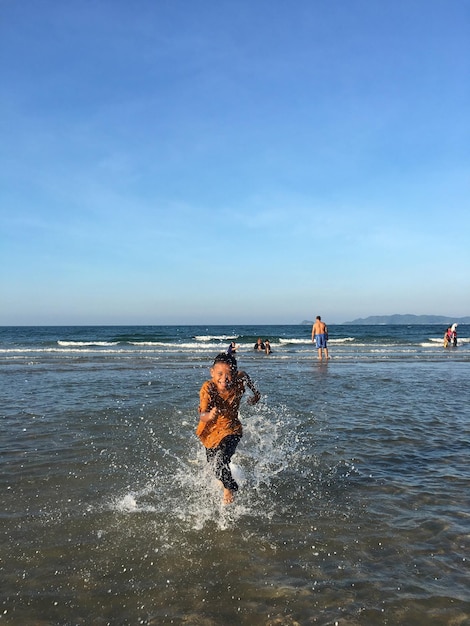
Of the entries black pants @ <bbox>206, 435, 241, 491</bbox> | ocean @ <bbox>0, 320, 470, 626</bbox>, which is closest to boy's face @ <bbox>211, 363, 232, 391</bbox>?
black pants @ <bbox>206, 435, 241, 491</bbox>

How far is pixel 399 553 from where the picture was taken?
4.08 meters

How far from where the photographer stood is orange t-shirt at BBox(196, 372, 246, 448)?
17.6 feet

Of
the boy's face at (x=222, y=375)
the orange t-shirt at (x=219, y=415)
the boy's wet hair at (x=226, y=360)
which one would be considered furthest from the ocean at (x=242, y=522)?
the boy's wet hair at (x=226, y=360)

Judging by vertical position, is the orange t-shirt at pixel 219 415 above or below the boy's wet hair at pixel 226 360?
below

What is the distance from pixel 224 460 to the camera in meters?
5.38

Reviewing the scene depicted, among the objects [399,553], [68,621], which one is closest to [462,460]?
[399,553]

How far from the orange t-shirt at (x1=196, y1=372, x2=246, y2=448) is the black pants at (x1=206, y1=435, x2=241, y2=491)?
2.4 inches

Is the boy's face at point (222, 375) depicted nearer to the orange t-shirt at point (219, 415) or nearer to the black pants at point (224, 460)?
the orange t-shirt at point (219, 415)

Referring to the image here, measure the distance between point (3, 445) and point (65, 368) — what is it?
539 inches

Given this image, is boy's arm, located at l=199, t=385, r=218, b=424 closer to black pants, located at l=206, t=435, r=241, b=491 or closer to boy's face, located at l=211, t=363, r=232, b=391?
boy's face, located at l=211, t=363, r=232, b=391

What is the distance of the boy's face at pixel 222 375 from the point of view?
538 cm

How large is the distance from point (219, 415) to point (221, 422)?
85 mm

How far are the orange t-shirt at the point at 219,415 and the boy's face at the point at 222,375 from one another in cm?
6

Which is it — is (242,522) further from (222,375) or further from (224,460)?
(222,375)
